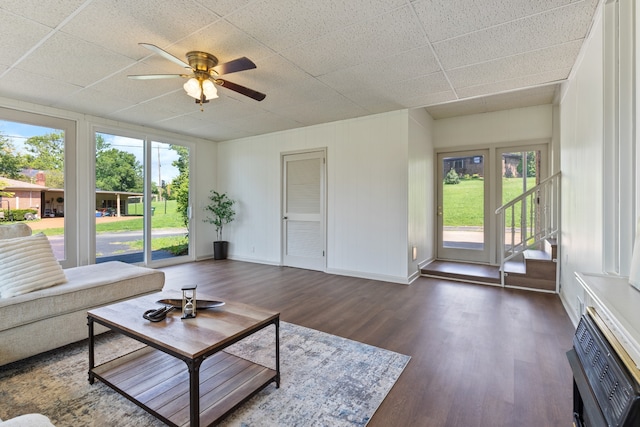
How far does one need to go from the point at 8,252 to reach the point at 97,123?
330cm

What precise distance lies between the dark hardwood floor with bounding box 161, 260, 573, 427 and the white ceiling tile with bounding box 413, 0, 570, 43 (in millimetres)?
2697

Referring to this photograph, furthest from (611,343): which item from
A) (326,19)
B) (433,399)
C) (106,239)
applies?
(106,239)

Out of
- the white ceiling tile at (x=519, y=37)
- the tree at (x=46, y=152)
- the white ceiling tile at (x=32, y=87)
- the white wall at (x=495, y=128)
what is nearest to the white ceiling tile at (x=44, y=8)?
the white ceiling tile at (x=32, y=87)

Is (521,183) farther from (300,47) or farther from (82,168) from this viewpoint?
(82,168)

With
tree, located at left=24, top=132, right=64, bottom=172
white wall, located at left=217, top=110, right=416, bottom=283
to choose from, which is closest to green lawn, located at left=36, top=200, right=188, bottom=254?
tree, located at left=24, top=132, right=64, bottom=172

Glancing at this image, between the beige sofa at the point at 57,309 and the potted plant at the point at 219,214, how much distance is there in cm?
354

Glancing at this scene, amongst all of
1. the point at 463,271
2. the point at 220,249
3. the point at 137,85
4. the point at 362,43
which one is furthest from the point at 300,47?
the point at 220,249

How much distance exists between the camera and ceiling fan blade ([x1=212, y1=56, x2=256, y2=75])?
2.37 m

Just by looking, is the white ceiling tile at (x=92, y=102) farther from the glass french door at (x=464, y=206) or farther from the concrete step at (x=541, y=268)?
the concrete step at (x=541, y=268)

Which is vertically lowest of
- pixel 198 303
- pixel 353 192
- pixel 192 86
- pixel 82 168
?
pixel 198 303

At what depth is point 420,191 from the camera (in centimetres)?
509

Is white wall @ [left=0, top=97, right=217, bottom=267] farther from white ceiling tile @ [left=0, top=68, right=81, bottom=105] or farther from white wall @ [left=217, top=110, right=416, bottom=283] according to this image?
white wall @ [left=217, top=110, right=416, bottom=283]

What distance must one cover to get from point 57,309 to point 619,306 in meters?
3.44

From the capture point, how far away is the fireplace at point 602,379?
71cm
